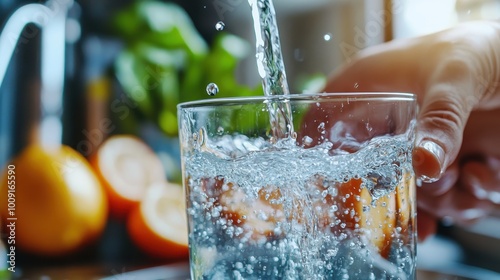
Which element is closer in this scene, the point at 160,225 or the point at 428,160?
the point at 428,160

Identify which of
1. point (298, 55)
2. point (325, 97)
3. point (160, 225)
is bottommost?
point (160, 225)

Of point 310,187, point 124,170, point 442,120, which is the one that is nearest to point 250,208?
point 310,187

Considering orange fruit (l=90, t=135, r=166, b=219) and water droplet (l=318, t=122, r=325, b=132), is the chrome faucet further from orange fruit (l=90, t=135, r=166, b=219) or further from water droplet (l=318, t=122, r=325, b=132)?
water droplet (l=318, t=122, r=325, b=132)

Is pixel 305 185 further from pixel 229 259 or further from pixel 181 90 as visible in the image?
→ pixel 181 90

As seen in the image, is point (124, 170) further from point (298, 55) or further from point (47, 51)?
point (298, 55)

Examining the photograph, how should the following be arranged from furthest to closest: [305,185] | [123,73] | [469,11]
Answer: [123,73], [469,11], [305,185]

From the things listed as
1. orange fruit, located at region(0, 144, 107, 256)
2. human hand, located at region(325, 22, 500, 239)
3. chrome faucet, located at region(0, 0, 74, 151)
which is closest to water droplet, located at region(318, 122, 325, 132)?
human hand, located at region(325, 22, 500, 239)

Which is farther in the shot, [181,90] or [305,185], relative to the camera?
[181,90]

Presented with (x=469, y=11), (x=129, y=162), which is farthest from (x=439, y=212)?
(x=129, y=162)
